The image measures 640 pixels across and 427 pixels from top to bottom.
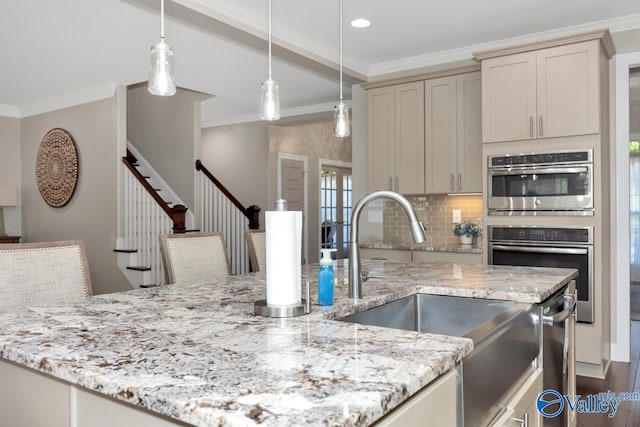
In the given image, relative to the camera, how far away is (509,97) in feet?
12.9

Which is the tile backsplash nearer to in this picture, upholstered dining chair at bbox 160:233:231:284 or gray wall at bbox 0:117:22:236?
upholstered dining chair at bbox 160:233:231:284

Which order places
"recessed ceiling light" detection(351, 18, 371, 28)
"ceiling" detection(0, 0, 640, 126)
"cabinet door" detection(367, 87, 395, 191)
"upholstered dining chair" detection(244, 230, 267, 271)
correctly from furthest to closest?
1. "cabinet door" detection(367, 87, 395, 191)
2. "recessed ceiling light" detection(351, 18, 371, 28)
3. "ceiling" detection(0, 0, 640, 126)
4. "upholstered dining chair" detection(244, 230, 267, 271)

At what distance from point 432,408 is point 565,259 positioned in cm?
316

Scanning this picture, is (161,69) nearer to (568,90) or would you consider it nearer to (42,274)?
(42,274)

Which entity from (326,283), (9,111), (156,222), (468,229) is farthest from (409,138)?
(9,111)

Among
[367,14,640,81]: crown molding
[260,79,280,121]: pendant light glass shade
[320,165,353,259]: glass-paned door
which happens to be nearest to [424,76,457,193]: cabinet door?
[367,14,640,81]: crown molding

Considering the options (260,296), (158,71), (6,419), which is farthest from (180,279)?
(6,419)

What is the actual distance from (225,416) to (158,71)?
147cm

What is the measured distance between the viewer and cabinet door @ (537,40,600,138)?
360 centimetres

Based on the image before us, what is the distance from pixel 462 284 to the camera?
203 cm

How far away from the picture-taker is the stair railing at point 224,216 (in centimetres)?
645

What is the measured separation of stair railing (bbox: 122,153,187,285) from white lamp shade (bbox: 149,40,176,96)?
3.48m

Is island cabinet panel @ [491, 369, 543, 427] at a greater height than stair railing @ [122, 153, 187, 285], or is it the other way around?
stair railing @ [122, 153, 187, 285]

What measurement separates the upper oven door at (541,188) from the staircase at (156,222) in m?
3.02
